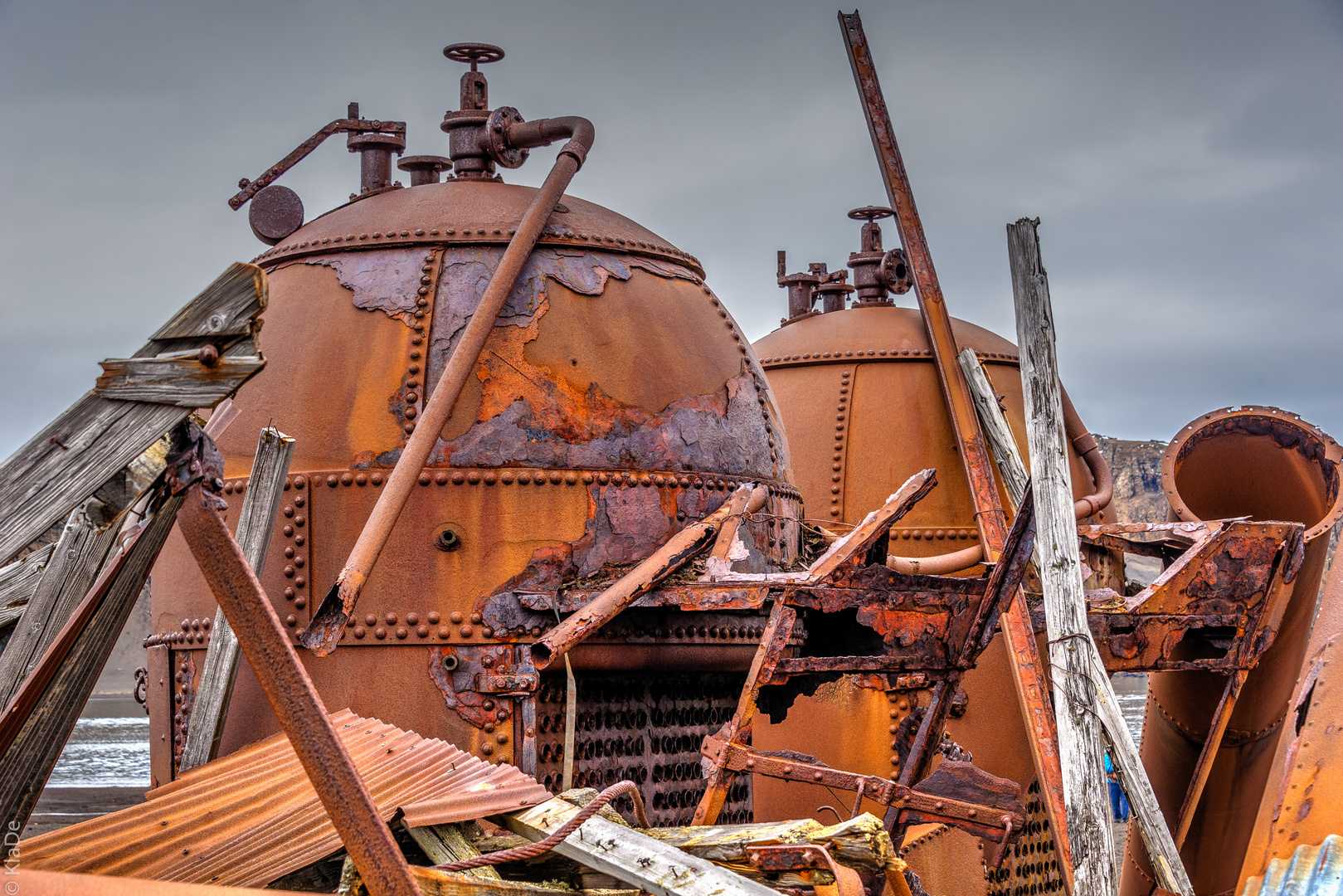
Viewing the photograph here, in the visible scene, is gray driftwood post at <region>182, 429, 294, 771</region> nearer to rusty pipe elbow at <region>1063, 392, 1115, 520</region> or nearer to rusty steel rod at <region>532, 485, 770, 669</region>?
rusty steel rod at <region>532, 485, 770, 669</region>

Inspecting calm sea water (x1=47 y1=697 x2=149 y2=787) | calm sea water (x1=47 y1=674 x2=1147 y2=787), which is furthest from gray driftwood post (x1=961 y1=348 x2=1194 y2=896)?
calm sea water (x1=47 y1=697 x2=149 y2=787)

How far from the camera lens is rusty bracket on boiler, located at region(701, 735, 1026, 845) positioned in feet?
17.6

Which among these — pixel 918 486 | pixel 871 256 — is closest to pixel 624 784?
pixel 918 486

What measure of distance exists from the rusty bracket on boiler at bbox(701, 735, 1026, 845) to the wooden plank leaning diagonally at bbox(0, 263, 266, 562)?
2974mm

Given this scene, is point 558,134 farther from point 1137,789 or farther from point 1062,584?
point 1137,789

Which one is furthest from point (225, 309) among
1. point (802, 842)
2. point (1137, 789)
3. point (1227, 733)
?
point (1227, 733)

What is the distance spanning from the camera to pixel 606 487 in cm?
589

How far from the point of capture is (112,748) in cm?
2817

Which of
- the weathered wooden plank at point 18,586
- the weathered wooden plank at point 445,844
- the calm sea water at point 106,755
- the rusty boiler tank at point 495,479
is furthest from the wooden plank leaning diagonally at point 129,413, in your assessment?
the calm sea water at point 106,755

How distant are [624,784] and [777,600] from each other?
1.74 m

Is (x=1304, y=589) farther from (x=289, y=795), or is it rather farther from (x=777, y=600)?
(x=289, y=795)

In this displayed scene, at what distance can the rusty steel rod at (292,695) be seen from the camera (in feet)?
10.2

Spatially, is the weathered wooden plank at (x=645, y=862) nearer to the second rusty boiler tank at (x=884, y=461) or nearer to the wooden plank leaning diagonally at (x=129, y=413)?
the wooden plank leaning diagonally at (x=129, y=413)

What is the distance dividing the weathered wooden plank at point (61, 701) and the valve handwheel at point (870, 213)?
8304 millimetres
